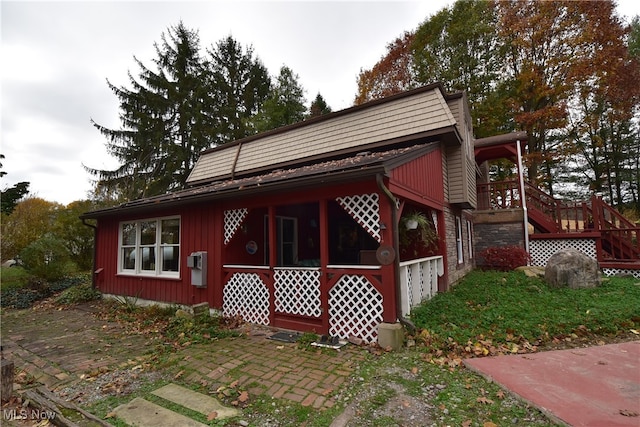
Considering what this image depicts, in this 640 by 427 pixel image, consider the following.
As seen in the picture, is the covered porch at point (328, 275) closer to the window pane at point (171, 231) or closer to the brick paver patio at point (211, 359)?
the brick paver patio at point (211, 359)

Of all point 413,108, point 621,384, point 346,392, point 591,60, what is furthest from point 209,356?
point 591,60

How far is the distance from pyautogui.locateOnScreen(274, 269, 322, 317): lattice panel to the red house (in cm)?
2

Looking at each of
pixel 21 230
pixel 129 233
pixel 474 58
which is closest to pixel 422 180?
pixel 129 233

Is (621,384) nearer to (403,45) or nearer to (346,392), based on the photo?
(346,392)

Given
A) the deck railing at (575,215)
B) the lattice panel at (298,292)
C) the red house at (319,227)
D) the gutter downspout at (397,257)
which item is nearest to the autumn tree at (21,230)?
the red house at (319,227)

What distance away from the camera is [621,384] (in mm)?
3096

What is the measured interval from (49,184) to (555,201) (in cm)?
3241

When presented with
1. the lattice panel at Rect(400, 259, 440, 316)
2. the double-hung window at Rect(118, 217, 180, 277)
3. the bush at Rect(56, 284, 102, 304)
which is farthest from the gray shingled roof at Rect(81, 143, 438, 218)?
the bush at Rect(56, 284, 102, 304)

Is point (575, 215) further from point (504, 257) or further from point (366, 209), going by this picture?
point (366, 209)

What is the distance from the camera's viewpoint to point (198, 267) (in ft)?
21.4

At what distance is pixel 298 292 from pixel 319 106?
21.1m

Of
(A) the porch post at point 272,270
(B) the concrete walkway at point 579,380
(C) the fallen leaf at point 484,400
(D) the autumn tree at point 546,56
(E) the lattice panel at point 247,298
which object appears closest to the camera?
(B) the concrete walkway at point 579,380

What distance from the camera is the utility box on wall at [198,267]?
6531 mm

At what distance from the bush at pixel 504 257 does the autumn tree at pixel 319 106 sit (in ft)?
55.0
